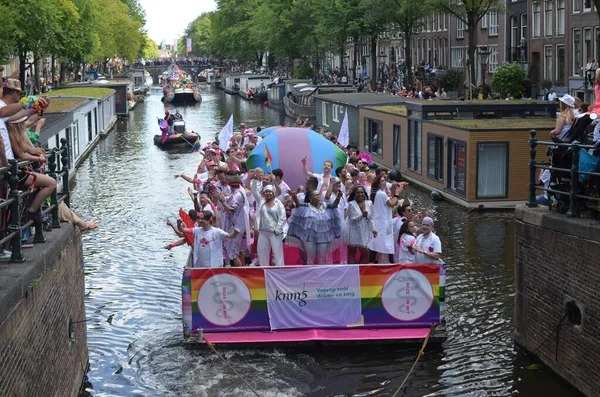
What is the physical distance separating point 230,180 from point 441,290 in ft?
12.7

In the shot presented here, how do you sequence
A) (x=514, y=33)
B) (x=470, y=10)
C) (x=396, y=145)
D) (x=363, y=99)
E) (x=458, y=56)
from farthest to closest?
(x=458, y=56) < (x=514, y=33) < (x=470, y=10) < (x=363, y=99) < (x=396, y=145)

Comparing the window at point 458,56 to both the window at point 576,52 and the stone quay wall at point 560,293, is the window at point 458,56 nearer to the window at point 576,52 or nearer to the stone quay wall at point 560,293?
the window at point 576,52

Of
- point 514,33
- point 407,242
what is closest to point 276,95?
point 514,33

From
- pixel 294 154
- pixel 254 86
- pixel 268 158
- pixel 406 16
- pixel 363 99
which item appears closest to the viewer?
pixel 268 158

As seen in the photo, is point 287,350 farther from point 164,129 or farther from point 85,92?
point 85,92

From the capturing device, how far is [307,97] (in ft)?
209

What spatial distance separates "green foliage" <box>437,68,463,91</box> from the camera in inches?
2557

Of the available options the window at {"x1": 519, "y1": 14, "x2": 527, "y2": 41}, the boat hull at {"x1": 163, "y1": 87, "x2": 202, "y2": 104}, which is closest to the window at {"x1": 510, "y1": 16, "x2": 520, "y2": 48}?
the window at {"x1": 519, "y1": 14, "x2": 527, "y2": 41}

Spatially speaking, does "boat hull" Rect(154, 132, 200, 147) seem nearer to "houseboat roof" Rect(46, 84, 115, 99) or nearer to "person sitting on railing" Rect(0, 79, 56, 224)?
"houseboat roof" Rect(46, 84, 115, 99)

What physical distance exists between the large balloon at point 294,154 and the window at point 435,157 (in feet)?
28.0

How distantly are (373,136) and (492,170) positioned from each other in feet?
42.5

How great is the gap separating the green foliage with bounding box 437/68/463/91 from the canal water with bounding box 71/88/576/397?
121 ft

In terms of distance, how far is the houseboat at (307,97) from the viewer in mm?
61062

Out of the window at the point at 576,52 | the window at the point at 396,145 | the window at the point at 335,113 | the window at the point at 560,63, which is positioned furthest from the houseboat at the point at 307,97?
the window at the point at 396,145
